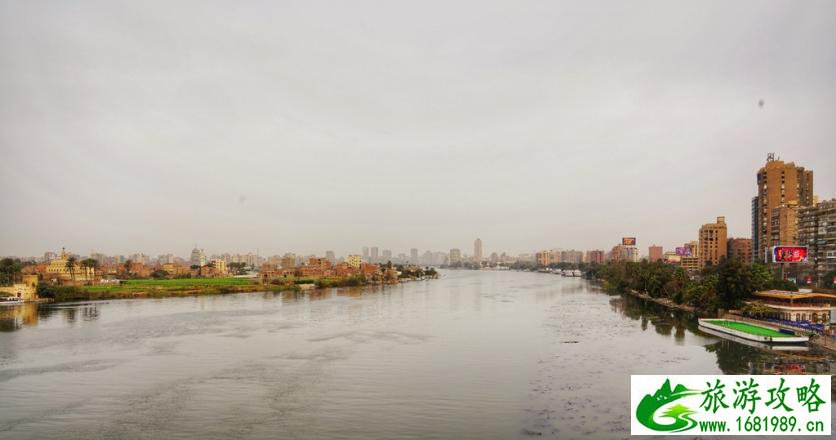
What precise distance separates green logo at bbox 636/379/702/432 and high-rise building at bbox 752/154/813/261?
63.5 meters

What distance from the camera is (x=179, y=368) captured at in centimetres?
1877

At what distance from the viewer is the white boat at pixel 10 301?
40.4 m

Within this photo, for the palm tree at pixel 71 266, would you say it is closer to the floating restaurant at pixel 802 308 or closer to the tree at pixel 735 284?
the tree at pixel 735 284

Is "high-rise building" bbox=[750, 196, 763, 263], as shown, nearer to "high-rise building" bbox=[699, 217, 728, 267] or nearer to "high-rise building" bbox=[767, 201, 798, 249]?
"high-rise building" bbox=[767, 201, 798, 249]

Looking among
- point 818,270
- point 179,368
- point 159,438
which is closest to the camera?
point 159,438

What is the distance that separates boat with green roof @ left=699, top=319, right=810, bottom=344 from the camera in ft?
73.3

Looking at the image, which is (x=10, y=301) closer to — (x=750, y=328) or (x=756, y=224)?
(x=750, y=328)

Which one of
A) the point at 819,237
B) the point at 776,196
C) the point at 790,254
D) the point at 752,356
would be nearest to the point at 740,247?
the point at 776,196

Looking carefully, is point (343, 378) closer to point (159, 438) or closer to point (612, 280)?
point (159, 438)

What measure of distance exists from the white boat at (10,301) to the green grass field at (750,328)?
46.3 meters

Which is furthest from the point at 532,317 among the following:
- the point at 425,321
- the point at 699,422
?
the point at 699,422

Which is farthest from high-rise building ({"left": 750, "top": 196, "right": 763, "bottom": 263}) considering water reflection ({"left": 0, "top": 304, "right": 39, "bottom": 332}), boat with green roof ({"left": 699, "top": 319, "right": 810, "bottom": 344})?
water reflection ({"left": 0, "top": 304, "right": 39, "bottom": 332})

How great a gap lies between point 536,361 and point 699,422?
10.2 meters

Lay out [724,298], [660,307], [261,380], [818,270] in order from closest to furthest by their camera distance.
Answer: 1. [261,380]
2. [724,298]
3. [660,307]
4. [818,270]
